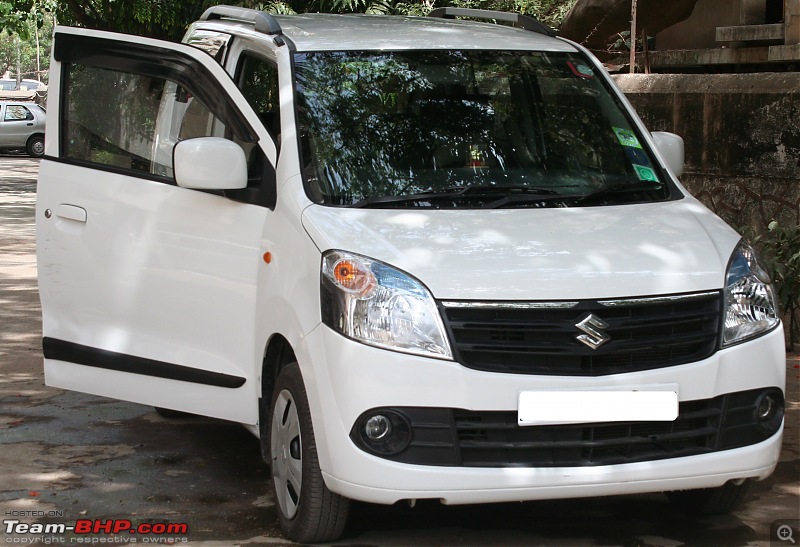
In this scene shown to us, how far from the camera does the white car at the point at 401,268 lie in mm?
4016

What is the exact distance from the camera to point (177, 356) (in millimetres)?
5086

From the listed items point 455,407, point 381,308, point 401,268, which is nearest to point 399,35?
point 401,268

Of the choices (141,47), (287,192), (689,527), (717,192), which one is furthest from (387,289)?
(717,192)

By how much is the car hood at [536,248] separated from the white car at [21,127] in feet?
102

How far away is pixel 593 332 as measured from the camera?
4035mm

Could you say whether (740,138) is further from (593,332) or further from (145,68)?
(593,332)

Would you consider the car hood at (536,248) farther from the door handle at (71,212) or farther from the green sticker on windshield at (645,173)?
the door handle at (71,212)

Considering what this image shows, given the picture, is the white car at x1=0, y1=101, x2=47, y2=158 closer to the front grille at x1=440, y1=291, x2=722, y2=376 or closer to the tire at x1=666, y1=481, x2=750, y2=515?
the tire at x1=666, y1=481, x2=750, y2=515

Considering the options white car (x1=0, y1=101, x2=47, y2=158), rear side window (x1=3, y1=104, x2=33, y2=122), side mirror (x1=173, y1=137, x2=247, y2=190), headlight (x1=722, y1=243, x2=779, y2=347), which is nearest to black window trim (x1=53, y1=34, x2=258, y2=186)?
side mirror (x1=173, y1=137, x2=247, y2=190)

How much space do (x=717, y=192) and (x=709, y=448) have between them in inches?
231

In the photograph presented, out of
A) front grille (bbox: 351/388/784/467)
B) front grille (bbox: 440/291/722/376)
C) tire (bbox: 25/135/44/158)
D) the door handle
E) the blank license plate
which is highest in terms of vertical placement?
the door handle

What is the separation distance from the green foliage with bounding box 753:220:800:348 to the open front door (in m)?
4.18

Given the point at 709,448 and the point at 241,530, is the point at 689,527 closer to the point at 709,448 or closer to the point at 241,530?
the point at 709,448

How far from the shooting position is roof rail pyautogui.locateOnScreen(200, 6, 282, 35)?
17.7 feet
